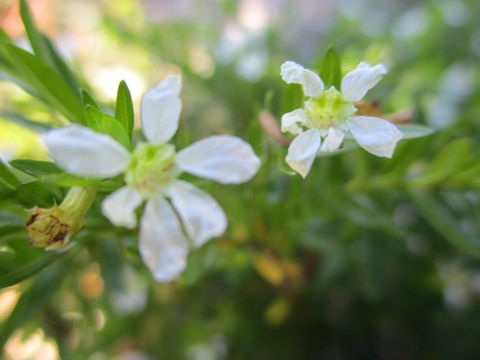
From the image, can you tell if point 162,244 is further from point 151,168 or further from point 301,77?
point 301,77

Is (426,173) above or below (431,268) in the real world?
above

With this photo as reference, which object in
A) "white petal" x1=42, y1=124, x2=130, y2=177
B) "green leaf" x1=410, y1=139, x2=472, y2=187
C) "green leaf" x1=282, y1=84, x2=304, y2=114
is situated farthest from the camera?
"green leaf" x1=410, y1=139, x2=472, y2=187

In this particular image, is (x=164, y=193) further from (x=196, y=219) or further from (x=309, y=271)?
(x=309, y=271)

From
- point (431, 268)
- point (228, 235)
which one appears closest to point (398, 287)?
point (431, 268)

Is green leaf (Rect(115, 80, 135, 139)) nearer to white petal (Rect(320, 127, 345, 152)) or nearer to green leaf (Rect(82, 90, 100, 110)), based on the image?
green leaf (Rect(82, 90, 100, 110))

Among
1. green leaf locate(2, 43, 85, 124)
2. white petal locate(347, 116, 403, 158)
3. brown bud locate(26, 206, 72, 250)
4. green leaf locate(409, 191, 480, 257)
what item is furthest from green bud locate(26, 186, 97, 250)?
green leaf locate(409, 191, 480, 257)

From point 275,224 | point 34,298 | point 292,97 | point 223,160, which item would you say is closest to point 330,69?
point 292,97
